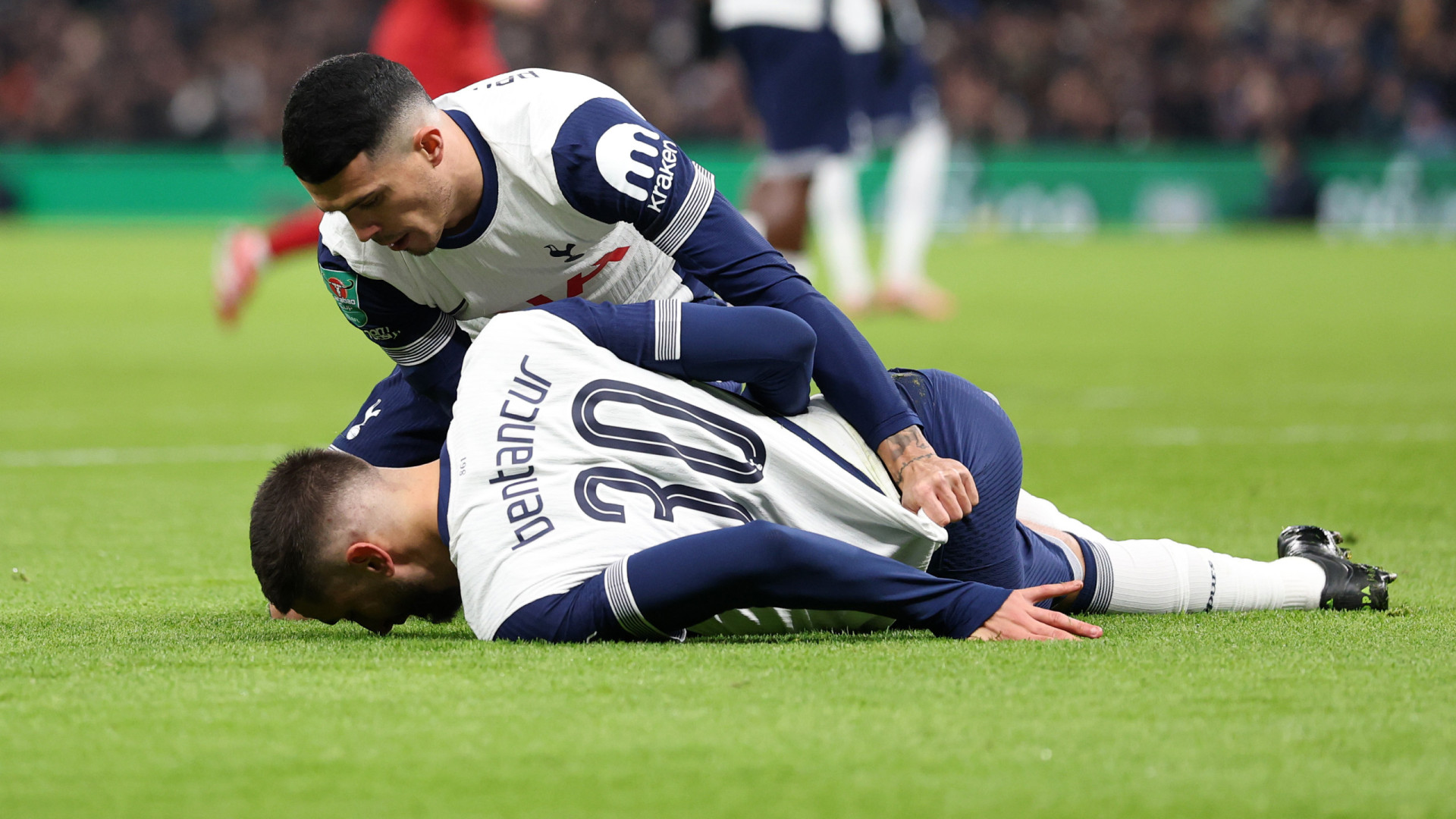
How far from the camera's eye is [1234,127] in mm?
21141

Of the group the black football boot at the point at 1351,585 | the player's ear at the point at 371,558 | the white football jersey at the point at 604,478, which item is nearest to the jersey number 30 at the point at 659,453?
the white football jersey at the point at 604,478

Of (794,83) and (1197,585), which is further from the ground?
(794,83)

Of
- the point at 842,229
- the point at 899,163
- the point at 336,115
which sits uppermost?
the point at 899,163

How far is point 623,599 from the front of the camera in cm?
259

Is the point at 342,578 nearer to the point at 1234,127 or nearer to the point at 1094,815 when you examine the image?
the point at 1094,815

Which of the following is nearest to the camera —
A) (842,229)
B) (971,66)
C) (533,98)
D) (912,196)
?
(533,98)

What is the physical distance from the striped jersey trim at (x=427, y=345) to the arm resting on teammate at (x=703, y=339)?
690mm

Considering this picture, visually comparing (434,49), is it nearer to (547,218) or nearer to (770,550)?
(547,218)

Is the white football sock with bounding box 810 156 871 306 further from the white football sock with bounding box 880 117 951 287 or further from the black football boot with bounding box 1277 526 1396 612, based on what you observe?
the black football boot with bounding box 1277 526 1396 612

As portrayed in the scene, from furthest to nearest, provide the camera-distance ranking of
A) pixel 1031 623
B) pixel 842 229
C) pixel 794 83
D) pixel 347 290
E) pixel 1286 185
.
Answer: pixel 1286 185 → pixel 842 229 → pixel 794 83 → pixel 347 290 → pixel 1031 623

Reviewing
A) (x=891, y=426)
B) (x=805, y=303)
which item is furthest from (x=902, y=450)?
(x=805, y=303)

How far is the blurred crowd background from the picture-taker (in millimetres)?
20875

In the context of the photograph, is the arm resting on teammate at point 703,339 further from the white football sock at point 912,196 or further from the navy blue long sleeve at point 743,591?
the white football sock at point 912,196

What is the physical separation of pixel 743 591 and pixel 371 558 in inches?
26.1
